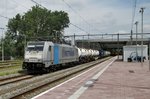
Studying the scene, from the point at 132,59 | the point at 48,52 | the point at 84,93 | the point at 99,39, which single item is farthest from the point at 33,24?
the point at 84,93

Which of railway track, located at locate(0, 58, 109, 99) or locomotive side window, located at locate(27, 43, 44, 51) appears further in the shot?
locomotive side window, located at locate(27, 43, 44, 51)

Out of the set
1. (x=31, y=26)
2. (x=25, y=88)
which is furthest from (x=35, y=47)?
(x=31, y=26)

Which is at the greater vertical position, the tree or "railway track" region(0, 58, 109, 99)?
the tree

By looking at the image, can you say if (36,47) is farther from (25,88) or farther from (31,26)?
(31,26)

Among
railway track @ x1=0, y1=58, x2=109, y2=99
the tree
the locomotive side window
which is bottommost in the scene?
railway track @ x1=0, y1=58, x2=109, y2=99

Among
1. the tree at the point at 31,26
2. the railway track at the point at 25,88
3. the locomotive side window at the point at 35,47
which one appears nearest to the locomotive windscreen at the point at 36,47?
the locomotive side window at the point at 35,47

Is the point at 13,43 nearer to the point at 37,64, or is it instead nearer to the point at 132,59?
the point at 132,59

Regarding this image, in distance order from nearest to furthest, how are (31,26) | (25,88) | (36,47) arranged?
(25,88), (36,47), (31,26)

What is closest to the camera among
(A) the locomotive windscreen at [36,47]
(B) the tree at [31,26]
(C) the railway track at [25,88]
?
(C) the railway track at [25,88]

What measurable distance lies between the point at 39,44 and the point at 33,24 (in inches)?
2621

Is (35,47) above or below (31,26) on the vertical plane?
below

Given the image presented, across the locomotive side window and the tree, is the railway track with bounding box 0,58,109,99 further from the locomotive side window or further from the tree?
the tree

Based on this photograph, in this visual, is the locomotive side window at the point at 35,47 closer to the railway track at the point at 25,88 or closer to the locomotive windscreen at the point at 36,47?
the locomotive windscreen at the point at 36,47

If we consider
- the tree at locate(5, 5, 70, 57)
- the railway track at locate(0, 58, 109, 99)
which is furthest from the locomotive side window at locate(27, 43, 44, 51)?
the tree at locate(5, 5, 70, 57)
